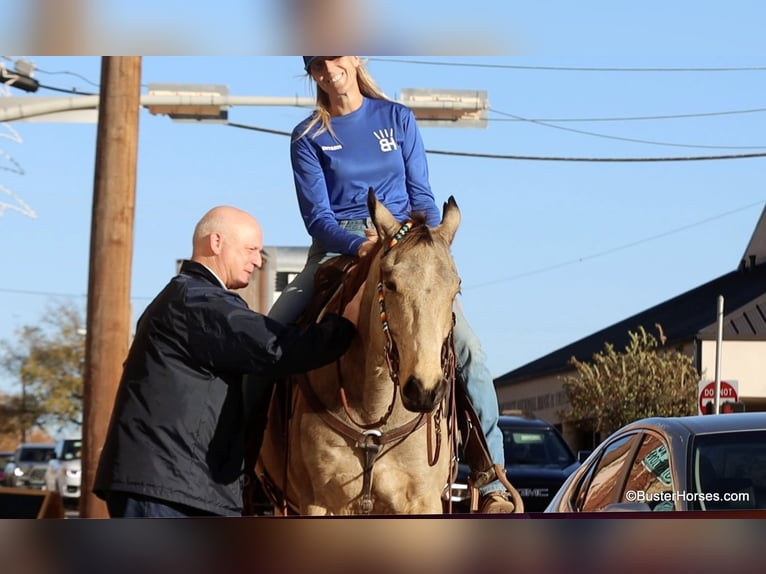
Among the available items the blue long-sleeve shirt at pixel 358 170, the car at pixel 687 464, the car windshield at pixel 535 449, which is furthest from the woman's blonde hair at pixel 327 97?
the car windshield at pixel 535 449

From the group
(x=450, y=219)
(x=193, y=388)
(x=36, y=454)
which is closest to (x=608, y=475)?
(x=450, y=219)

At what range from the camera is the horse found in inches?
156

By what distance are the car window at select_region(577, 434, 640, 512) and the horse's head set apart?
37.0 inches

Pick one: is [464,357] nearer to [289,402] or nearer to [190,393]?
[289,402]

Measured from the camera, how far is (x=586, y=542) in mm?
1924

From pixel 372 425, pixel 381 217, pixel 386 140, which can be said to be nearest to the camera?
pixel 386 140

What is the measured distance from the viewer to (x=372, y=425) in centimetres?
445

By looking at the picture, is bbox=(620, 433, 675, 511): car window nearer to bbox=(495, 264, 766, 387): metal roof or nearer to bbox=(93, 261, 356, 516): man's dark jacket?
bbox=(495, 264, 766, 387): metal roof

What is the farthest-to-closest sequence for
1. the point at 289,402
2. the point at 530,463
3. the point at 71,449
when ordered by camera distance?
1. the point at 530,463
2. the point at 289,402
3. the point at 71,449

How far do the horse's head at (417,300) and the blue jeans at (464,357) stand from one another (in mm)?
103

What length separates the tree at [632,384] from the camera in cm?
329

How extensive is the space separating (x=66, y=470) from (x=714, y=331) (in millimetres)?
1769

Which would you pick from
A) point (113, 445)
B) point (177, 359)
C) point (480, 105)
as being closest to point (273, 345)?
point (177, 359)

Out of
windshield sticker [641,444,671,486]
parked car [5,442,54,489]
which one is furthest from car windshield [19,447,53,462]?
windshield sticker [641,444,671,486]
